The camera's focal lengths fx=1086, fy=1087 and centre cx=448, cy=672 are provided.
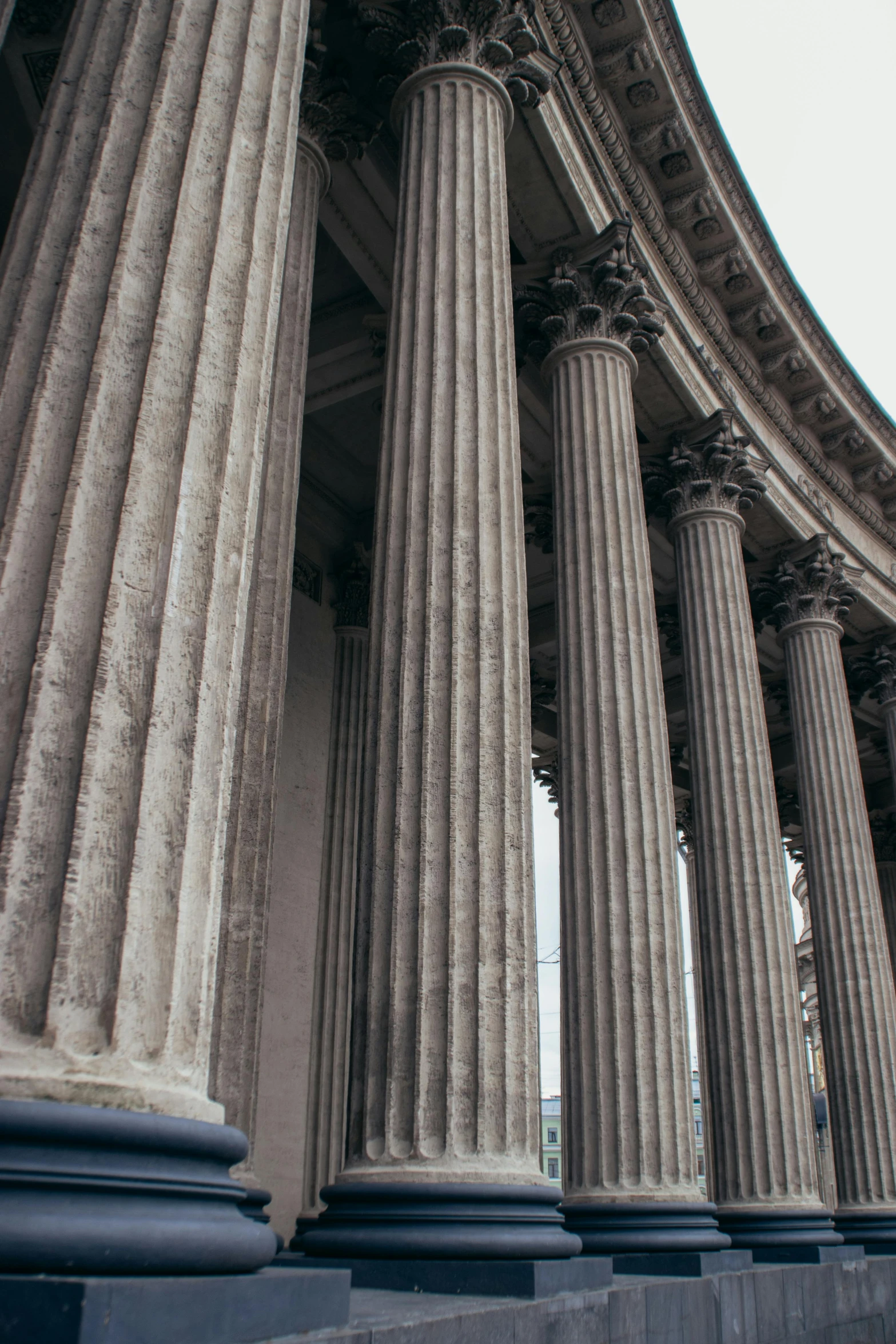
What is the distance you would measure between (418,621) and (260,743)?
1.96m

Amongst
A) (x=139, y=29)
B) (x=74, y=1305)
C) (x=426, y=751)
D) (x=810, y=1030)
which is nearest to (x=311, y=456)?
(x=426, y=751)

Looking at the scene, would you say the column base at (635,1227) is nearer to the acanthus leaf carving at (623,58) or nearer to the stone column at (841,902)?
the stone column at (841,902)

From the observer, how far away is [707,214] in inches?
913

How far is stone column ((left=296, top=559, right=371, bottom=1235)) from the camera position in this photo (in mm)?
21172

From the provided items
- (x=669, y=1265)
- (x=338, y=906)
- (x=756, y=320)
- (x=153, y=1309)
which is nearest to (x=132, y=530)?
(x=153, y=1309)

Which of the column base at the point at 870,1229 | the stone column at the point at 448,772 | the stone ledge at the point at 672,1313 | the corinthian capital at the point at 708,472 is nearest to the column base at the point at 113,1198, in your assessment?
the stone ledge at the point at 672,1313

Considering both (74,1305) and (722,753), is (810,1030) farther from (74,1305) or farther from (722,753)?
(74,1305)

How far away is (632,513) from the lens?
1706 cm

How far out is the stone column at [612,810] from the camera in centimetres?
1327

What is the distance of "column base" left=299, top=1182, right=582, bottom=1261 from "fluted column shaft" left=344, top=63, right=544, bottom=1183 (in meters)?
0.16

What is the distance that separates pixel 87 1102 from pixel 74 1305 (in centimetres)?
87

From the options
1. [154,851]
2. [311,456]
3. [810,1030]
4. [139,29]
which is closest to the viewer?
[154,851]

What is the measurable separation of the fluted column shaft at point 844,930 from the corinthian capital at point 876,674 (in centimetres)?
598

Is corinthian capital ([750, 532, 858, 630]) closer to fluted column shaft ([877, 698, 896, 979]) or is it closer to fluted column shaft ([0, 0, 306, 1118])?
fluted column shaft ([877, 698, 896, 979])
